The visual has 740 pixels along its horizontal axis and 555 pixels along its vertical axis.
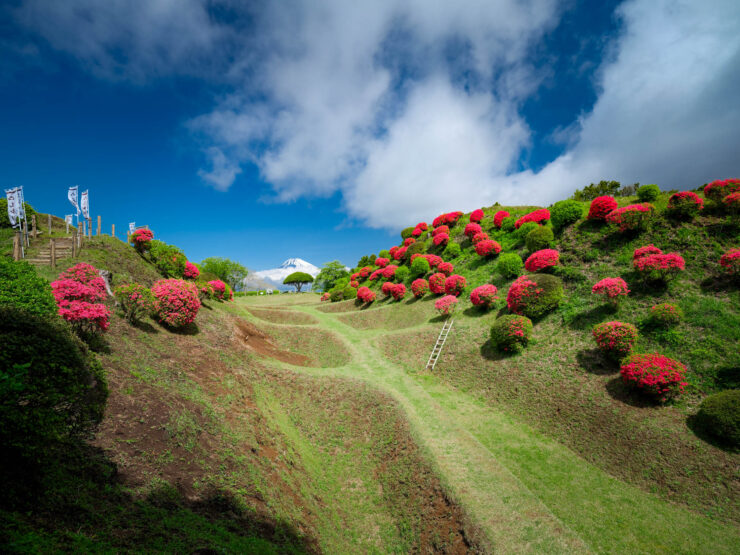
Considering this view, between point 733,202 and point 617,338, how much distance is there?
1157cm

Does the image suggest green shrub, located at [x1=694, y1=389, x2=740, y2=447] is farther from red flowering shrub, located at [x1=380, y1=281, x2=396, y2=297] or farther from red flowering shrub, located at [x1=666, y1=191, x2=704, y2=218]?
red flowering shrub, located at [x1=380, y1=281, x2=396, y2=297]

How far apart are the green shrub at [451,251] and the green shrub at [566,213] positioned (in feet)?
32.2

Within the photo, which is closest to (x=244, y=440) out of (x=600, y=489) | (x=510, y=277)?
(x=600, y=489)

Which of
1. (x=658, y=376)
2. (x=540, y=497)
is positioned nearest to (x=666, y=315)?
(x=658, y=376)

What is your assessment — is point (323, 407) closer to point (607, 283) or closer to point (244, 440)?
point (244, 440)

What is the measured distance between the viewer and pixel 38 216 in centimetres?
3350

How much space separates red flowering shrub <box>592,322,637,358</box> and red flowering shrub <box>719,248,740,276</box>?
16.9 feet

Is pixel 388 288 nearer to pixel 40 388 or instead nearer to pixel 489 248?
pixel 489 248

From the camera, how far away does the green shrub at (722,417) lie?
325 inches

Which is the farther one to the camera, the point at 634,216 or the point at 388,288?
the point at 388,288

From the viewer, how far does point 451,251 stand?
3069cm

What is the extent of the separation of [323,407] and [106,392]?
8345 millimetres

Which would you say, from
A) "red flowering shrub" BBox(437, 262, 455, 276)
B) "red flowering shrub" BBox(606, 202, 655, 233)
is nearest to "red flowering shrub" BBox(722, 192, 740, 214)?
"red flowering shrub" BBox(606, 202, 655, 233)

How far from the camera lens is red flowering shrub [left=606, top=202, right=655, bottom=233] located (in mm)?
16375
